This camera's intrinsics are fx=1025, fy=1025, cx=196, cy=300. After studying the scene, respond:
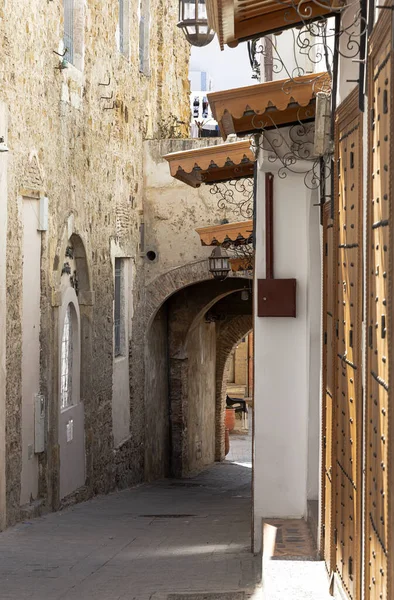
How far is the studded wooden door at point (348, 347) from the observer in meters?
4.12

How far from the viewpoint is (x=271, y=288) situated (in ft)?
25.2

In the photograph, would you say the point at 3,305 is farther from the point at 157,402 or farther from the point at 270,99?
the point at 157,402

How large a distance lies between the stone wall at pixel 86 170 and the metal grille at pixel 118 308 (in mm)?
297

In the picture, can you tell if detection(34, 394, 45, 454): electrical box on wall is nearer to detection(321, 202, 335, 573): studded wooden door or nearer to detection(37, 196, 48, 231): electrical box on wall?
detection(37, 196, 48, 231): electrical box on wall

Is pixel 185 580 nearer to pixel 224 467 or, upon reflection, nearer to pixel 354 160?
pixel 354 160

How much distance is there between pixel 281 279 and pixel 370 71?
13.6ft

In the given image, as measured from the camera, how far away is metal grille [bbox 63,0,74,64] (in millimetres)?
11742

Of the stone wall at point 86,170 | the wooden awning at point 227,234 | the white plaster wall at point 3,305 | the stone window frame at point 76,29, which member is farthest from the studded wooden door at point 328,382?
the stone window frame at point 76,29

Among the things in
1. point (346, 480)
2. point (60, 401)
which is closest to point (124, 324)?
point (60, 401)

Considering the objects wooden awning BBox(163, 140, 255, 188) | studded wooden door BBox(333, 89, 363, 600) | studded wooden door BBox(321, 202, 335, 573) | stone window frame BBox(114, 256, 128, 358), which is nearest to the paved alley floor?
studded wooden door BBox(321, 202, 335, 573)

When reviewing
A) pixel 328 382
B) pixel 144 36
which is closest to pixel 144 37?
pixel 144 36

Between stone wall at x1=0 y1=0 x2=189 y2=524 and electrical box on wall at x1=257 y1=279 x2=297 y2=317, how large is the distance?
2671mm

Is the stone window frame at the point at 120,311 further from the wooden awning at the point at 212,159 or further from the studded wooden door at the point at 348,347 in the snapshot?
the studded wooden door at the point at 348,347

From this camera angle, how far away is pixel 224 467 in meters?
20.4
